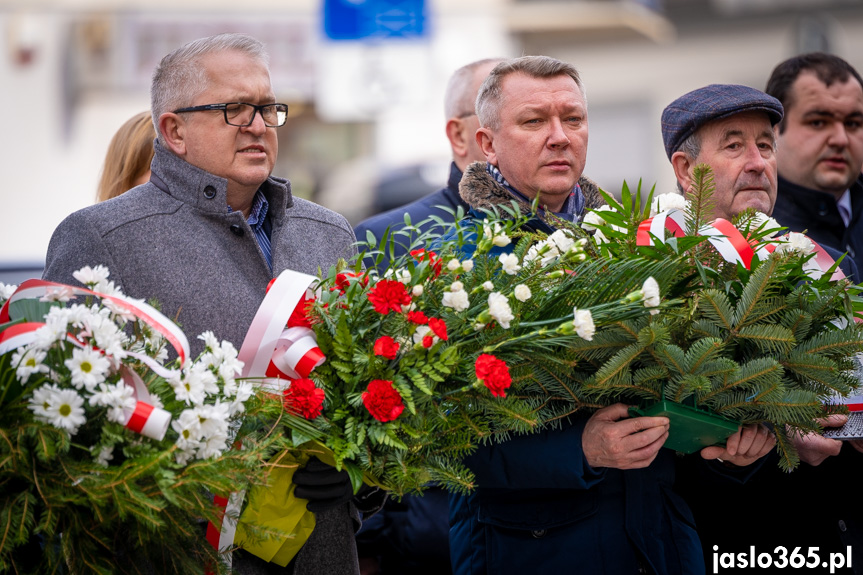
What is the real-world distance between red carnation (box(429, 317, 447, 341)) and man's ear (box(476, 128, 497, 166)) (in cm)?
117

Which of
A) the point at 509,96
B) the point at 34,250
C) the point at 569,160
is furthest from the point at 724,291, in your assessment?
the point at 34,250

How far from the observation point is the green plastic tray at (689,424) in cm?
239

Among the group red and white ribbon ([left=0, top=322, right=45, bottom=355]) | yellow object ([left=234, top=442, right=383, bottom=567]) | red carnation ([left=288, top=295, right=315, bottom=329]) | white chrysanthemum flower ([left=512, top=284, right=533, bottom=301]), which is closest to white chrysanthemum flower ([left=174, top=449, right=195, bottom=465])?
yellow object ([left=234, top=442, right=383, bottom=567])

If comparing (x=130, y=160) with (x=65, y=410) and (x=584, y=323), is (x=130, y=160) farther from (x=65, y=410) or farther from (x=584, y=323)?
(x=584, y=323)

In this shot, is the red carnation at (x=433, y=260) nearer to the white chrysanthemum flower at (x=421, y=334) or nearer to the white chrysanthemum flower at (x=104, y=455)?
the white chrysanthemum flower at (x=421, y=334)

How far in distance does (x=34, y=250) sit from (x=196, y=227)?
9.90 metres

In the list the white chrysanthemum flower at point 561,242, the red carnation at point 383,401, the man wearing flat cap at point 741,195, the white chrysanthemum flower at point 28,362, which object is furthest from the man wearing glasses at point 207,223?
the man wearing flat cap at point 741,195

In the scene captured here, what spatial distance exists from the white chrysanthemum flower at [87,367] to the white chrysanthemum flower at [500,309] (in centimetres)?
78

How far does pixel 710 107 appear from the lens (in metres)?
3.15

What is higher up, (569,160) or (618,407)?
(569,160)

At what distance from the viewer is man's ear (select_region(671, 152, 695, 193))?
3.25m

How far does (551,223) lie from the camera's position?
278 centimetres

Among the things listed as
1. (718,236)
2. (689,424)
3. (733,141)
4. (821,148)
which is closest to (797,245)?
(718,236)

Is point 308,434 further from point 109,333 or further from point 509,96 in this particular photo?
point 509,96
